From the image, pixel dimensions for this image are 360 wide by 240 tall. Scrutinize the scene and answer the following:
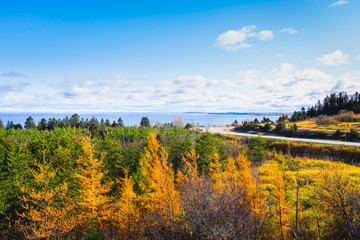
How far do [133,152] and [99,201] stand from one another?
1510 cm

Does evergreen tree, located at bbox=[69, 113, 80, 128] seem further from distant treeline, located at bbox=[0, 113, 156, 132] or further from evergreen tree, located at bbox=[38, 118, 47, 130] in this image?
evergreen tree, located at bbox=[38, 118, 47, 130]

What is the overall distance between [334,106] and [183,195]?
81.9 meters

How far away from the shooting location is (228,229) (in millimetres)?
6738

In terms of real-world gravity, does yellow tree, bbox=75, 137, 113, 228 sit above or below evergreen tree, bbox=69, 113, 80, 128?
below

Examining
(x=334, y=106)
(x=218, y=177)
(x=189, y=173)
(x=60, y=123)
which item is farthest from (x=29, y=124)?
(x=334, y=106)

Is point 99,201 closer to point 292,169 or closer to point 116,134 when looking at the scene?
point 292,169

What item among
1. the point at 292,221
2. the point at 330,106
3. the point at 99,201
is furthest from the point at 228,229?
the point at 330,106

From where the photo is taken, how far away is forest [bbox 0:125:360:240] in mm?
8156

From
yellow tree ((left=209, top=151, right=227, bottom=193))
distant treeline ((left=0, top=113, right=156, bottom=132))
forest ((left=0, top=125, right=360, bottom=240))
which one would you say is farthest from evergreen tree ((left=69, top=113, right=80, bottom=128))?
yellow tree ((left=209, top=151, right=227, bottom=193))

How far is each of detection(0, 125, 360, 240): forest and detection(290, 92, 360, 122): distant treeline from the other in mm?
38966

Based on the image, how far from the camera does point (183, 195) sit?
9906 mm

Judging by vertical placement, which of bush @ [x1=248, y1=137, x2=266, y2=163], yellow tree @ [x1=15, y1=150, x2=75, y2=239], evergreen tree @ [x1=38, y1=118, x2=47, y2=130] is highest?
evergreen tree @ [x1=38, y1=118, x2=47, y2=130]

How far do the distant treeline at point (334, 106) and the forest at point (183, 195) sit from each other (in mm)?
38966

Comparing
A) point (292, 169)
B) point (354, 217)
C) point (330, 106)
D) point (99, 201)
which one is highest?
point (330, 106)
